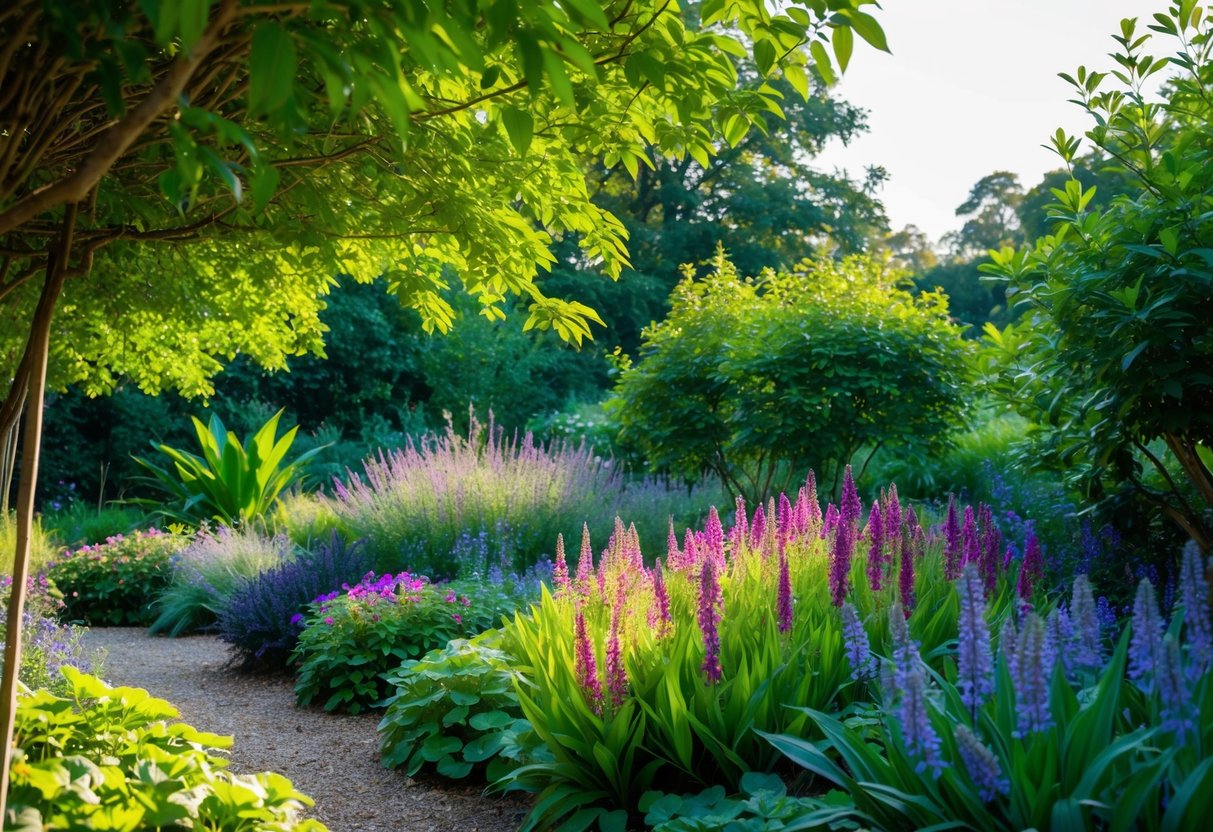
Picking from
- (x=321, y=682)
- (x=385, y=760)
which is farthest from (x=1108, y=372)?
(x=321, y=682)

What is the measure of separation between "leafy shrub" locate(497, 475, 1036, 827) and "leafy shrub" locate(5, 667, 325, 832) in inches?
34.3

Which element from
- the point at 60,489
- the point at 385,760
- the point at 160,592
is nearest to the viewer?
the point at 385,760

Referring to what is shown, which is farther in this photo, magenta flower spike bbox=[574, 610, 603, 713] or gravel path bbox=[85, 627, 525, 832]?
gravel path bbox=[85, 627, 525, 832]

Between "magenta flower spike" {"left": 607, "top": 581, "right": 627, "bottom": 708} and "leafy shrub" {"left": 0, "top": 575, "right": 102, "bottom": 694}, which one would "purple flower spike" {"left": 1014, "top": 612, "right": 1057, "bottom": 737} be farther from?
"leafy shrub" {"left": 0, "top": 575, "right": 102, "bottom": 694}

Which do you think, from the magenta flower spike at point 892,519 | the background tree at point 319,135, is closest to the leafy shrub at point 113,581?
the background tree at point 319,135

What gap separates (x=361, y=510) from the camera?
8000 mm

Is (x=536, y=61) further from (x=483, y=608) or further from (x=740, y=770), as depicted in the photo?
(x=483, y=608)

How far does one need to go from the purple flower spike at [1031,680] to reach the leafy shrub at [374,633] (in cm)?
379

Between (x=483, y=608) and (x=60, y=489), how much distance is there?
11.8 metres

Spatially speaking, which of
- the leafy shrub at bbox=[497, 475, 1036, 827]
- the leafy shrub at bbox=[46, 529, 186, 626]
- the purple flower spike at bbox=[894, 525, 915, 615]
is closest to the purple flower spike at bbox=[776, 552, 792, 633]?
the leafy shrub at bbox=[497, 475, 1036, 827]

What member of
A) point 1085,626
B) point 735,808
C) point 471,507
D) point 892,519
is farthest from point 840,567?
point 471,507

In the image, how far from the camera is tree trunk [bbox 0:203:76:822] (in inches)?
78.4

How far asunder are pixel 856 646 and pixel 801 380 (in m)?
5.44

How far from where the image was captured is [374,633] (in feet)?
17.3
